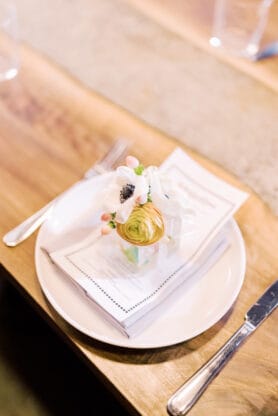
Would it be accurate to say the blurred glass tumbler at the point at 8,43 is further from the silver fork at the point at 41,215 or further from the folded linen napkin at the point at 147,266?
the folded linen napkin at the point at 147,266

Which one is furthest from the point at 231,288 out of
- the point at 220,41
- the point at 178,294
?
the point at 220,41

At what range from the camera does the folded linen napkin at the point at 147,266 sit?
2.14ft

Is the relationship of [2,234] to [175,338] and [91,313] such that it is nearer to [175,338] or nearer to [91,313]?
[91,313]

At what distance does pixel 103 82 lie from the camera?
3.45 feet

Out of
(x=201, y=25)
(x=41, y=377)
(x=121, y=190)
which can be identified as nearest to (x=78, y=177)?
(x=121, y=190)

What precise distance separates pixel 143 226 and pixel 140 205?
1.0 inches

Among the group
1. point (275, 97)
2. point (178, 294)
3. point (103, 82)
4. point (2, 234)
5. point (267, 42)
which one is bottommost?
point (2, 234)

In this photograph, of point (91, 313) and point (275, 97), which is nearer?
point (91, 313)

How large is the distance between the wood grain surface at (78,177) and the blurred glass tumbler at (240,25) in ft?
1.12

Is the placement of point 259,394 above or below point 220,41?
below

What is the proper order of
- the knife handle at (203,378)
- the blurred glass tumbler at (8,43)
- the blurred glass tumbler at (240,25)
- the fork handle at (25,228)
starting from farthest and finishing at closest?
the blurred glass tumbler at (240,25), the blurred glass tumbler at (8,43), the fork handle at (25,228), the knife handle at (203,378)

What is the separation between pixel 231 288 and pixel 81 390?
33 centimetres

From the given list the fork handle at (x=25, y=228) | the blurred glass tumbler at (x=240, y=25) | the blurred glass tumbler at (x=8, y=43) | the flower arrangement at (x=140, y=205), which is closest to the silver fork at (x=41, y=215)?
the fork handle at (x=25, y=228)

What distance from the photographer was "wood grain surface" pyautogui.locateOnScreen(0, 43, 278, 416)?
0.62 m
